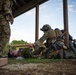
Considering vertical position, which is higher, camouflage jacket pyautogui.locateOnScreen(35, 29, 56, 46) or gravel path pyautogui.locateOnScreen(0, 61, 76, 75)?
camouflage jacket pyautogui.locateOnScreen(35, 29, 56, 46)

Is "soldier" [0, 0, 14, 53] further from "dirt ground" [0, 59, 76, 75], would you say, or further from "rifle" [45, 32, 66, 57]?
"rifle" [45, 32, 66, 57]

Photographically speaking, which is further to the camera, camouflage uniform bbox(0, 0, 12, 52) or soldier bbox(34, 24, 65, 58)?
soldier bbox(34, 24, 65, 58)

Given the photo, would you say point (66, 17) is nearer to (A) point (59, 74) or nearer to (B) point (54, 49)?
(B) point (54, 49)

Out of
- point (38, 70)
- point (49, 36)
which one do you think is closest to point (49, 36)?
point (49, 36)

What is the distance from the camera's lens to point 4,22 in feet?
12.1

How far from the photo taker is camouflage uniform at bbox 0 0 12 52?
369cm

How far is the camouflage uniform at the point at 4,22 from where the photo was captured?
12.1 ft

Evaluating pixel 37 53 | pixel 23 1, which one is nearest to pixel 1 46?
pixel 37 53

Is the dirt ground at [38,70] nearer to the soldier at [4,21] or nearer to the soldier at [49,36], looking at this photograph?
the soldier at [4,21]

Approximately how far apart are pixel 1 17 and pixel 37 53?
9.77 ft

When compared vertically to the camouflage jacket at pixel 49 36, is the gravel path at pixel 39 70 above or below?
below

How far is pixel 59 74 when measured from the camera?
2.37 meters

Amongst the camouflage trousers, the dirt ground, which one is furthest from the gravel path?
the camouflage trousers

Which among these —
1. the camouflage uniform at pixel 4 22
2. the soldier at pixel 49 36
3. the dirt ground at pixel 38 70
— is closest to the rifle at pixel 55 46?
the soldier at pixel 49 36
